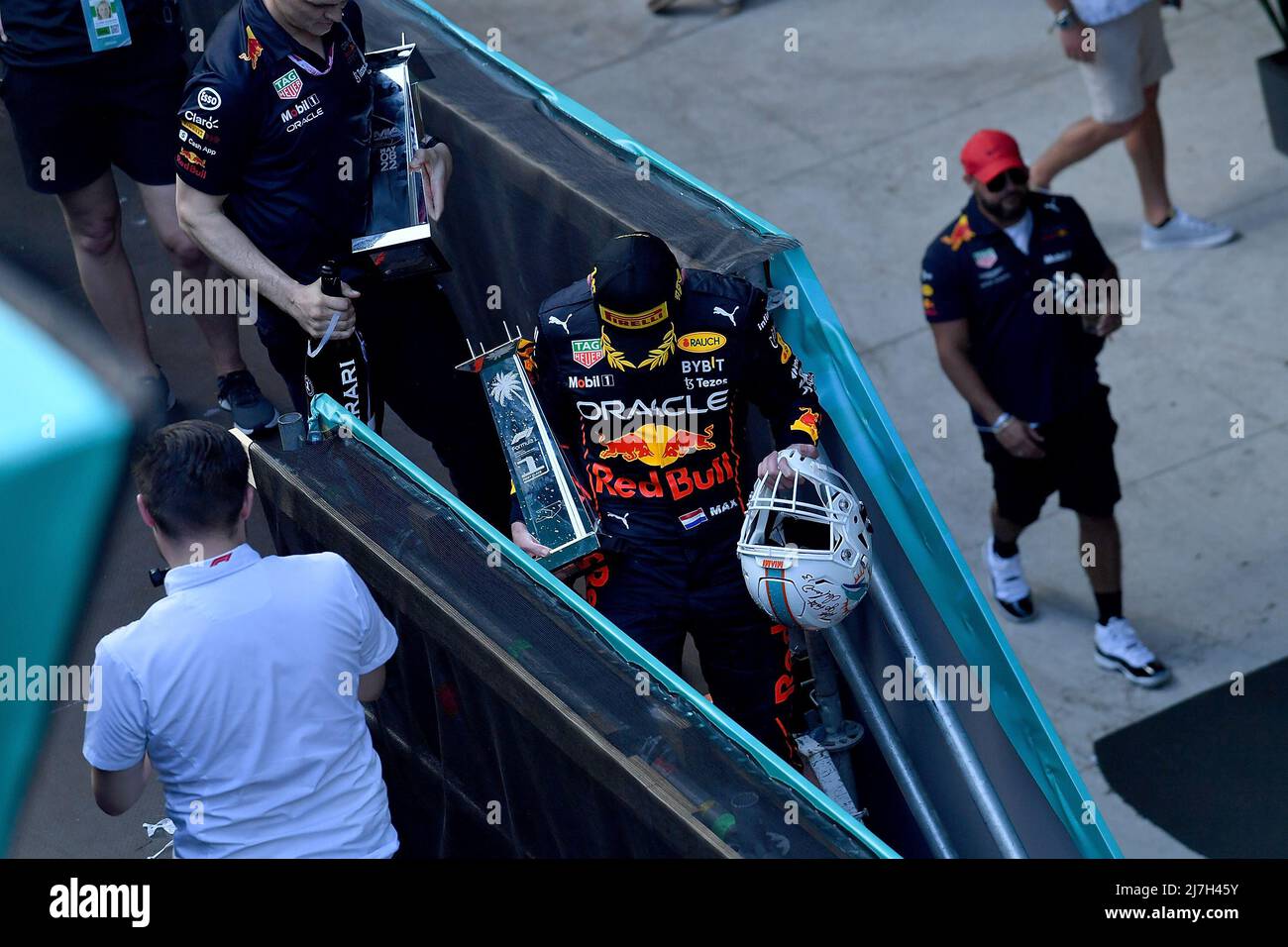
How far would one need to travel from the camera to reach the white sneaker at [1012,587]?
6008 mm

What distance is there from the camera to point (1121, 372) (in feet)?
22.6

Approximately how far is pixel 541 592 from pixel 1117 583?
2.91m

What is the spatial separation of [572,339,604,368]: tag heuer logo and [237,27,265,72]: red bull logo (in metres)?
1.11

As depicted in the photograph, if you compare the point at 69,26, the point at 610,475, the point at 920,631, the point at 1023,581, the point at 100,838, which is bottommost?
the point at 1023,581

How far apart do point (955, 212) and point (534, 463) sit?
4.27 m

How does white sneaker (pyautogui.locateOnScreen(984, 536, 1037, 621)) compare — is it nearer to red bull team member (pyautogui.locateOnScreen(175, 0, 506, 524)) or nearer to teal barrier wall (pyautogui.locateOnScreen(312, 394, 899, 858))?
red bull team member (pyautogui.locateOnScreen(175, 0, 506, 524))

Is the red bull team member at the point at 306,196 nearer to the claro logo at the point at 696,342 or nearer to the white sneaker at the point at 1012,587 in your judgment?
the claro logo at the point at 696,342

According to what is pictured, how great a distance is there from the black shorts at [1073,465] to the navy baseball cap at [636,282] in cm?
209

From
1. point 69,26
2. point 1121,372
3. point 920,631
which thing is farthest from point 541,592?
point 1121,372

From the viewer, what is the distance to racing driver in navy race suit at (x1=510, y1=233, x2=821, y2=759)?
3.99m

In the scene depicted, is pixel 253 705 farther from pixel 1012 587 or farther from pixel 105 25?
pixel 1012 587

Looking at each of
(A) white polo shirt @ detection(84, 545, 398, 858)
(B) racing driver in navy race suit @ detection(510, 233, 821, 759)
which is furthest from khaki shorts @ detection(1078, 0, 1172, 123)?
(A) white polo shirt @ detection(84, 545, 398, 858)

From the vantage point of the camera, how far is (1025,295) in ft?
17.4
